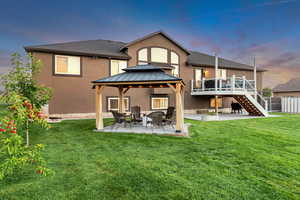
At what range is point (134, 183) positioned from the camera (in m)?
3.22

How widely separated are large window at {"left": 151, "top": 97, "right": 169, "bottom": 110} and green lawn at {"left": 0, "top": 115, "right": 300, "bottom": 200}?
8872 millimetres

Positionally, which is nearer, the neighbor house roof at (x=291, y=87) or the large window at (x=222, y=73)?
A: the large window at (x=222, y=73)

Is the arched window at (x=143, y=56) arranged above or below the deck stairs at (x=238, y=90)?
above

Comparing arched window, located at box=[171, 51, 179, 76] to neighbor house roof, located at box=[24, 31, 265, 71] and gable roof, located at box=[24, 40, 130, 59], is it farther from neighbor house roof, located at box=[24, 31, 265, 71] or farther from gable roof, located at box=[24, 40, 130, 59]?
gable roof, located at box=[24, 40, 130, 59]

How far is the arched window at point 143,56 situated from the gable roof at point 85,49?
3.89 ft

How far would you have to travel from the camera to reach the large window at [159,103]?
49.3 feet

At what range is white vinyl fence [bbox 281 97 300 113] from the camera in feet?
58.2

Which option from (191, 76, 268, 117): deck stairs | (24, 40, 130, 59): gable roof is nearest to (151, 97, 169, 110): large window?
(191, 76, 268, 117): deck stairs

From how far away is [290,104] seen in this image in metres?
18.1

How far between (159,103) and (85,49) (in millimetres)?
7905

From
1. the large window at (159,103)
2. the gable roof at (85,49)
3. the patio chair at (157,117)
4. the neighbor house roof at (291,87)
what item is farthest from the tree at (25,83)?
the neighbor house roof at (291,87)

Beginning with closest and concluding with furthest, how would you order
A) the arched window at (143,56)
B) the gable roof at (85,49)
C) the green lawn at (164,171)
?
the green lawn at (164,171)
the gable roof at (85,49)
the arched window at (143,56)

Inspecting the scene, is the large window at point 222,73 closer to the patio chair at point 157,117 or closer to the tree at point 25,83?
the patio chair at point 157,117

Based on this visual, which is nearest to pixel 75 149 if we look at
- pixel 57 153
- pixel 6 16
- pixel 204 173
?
pixel 57 153
